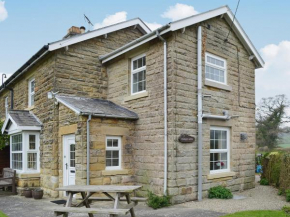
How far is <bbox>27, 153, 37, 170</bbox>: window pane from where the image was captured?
12.0 meters

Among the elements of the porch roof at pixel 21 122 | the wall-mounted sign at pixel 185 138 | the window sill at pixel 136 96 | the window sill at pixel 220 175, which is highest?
the window sill at pixel 136 96

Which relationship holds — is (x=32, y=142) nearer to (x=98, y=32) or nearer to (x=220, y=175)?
(x=98, y=32)

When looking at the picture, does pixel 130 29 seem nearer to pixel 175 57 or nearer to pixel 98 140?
pixel 175 57

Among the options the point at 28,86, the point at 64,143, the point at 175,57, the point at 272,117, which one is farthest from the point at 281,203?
the point at 272,117

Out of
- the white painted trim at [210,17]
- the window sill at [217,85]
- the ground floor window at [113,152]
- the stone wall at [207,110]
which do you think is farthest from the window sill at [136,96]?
the window sill at [217,85]

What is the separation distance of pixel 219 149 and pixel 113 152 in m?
3.67

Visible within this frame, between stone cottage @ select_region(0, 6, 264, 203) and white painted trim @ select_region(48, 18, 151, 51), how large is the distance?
0.04m

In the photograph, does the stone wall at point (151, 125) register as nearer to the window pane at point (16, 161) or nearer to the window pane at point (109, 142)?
the window pane at point (109, 142)

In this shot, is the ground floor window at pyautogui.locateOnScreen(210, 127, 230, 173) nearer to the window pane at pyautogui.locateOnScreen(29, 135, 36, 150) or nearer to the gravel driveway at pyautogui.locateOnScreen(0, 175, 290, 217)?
the gravel driveway at pyautogui.locateOnScreen(0, 175, 290, 217)

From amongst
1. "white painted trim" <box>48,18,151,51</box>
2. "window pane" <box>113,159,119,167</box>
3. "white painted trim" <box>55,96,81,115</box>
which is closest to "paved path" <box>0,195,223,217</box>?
"window pane" <box>113,159,119,167</box>

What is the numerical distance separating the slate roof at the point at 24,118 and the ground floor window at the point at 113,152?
398cm

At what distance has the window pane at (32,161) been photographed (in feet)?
39.4

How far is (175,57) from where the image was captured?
8906 millimetres

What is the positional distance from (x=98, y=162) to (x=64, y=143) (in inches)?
79.2
